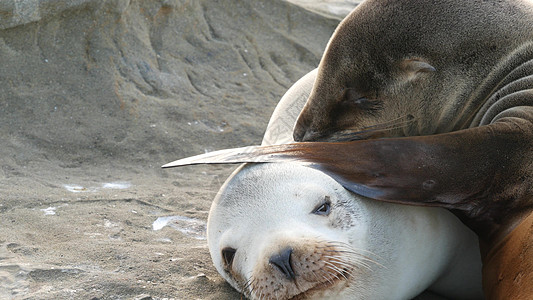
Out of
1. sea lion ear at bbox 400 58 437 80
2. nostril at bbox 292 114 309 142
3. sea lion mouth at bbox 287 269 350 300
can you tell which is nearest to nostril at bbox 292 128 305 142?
nostril at bbox 292 114 309 142

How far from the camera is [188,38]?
7.39 metres

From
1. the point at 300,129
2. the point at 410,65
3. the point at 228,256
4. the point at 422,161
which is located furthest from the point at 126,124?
the point at 422,161

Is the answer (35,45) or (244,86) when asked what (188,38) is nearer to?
(244,86)

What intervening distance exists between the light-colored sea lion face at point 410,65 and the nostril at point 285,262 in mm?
1315

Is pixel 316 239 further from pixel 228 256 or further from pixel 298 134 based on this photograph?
pixel 298 134

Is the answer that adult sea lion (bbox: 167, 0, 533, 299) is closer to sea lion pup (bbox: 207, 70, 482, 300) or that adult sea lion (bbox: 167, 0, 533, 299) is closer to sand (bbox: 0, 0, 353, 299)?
sea lion pup (bbox: 207, 70, 482, 300)

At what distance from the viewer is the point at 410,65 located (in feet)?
11.7

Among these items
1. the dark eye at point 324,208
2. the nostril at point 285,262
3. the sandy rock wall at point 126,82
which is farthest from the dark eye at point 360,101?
the sandy rock wall at point 126,82

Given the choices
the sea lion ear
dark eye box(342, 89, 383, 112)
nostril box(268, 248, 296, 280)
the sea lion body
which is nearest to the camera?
nostril box(268, 248, 296, 280)

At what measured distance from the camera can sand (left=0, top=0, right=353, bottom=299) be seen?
128 inches

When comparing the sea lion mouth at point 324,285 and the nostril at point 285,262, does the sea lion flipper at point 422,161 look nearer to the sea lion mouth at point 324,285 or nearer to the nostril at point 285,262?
the sea lion mouth at point 324,285

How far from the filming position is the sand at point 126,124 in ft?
10.6

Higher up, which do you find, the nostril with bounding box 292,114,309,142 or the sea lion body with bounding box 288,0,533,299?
the sea lion body with bounding box 288,0,533,299

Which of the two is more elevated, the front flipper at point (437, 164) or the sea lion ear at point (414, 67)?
the sea lion ear at point (414, 67)
